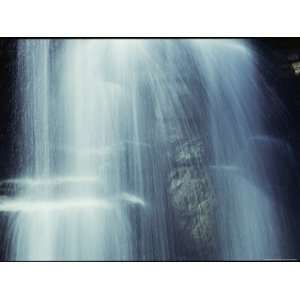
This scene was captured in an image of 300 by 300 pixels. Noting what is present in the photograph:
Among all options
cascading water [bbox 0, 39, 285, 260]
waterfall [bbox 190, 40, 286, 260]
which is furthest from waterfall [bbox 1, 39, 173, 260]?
waterfall [bbox 190, 40, 286, 260]

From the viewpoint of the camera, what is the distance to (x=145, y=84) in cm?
187

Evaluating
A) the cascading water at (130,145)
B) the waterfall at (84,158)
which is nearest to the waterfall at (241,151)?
the cascading water at (130,145)

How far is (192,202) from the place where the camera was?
5.73 ft

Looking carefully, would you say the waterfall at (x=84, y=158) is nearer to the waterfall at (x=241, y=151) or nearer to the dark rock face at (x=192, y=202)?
the dark rock face at (x=192, y=202)

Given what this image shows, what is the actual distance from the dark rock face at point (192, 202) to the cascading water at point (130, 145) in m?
0.03

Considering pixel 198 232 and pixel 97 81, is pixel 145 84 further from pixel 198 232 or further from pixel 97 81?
pixel 198 232

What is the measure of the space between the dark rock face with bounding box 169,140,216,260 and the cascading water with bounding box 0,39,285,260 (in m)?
0.03

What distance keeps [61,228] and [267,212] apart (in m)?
0.93

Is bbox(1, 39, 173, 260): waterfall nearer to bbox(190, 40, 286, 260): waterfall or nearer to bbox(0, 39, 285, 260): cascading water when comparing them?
bbox(0, 39, 285, 260): cascading water

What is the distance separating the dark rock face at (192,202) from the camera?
1700 millimetres

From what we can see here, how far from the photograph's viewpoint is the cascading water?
1.71 meters

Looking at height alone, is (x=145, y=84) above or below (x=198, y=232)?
above
